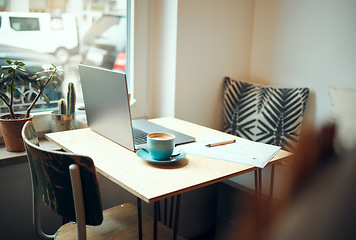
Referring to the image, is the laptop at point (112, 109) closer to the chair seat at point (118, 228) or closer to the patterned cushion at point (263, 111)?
the chair seat at point (118, 228)

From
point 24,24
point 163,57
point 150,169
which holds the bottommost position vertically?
point 150,169

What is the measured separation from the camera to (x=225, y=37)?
2.16m

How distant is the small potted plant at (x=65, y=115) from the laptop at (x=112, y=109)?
0.50 ft

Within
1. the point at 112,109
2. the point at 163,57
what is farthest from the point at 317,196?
the point at 163,57

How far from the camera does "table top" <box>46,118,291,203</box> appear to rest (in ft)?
3.48

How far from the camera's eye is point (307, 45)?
2.03 metres

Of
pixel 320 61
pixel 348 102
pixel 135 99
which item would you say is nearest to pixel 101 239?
pixel 135 99

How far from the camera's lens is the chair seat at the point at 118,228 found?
1.31 metres

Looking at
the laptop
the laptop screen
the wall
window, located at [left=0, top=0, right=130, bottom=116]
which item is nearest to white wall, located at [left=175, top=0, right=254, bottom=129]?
the wall

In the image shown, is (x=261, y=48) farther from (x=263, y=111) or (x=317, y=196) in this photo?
(x=317, y=196)

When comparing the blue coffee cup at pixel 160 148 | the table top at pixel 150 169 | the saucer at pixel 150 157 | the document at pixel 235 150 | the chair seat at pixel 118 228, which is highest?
the blue coffee cup at pixel 160 148

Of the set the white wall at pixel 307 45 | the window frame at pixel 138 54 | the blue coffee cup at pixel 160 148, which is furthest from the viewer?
the window frame at pixel 138 54

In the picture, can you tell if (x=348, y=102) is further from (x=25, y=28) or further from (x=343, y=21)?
(x=25, y=28)

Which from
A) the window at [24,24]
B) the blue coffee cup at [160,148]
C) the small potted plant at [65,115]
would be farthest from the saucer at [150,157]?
the window at [24,24]
